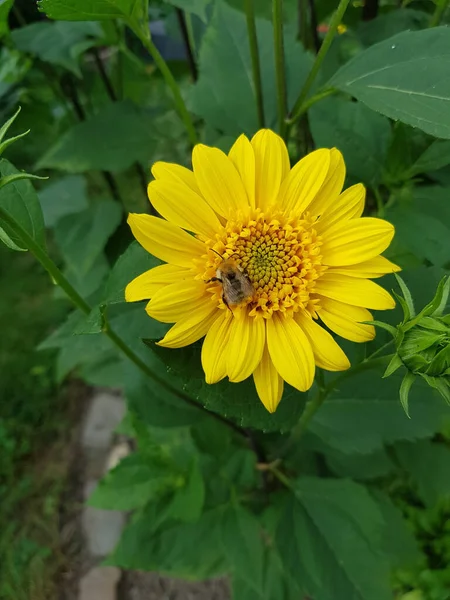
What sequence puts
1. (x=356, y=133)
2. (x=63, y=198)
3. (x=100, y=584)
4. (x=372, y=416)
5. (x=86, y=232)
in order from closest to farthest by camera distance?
(x=356, y=133)
(x=372, y=416)
(x=86, y=232)
(x=63, y=198)
(x=100, y=584)

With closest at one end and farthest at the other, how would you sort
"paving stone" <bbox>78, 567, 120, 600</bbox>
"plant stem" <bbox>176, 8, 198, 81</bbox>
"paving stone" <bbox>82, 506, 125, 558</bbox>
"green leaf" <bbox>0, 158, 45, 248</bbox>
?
"green leaf" <bbox>0, 158, 45, 248</bbox> < "plant stem" <bbox>176, 8, 198, 81</bbox> < "paving stone" <bbox>78, 567, 120, 600</bbox> < "paving stone" <bbox>82, 506, 125, 558</bbox>

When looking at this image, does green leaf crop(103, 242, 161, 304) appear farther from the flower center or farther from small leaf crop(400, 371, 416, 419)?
small leaf crop(400, 371, 416, 419)

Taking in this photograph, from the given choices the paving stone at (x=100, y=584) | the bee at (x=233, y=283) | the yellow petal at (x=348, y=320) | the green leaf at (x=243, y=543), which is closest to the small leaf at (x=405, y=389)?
the yellow petal at (x=348, y=320)

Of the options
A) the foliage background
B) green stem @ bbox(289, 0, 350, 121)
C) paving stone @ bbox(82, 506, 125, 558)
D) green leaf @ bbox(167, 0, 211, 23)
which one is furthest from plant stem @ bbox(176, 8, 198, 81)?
paving stone @ bbox(82, 506, 125, 558)

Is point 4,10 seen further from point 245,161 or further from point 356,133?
point 356,133

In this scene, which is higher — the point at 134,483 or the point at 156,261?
the point at 156,261

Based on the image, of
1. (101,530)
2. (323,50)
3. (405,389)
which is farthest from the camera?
(101,530)

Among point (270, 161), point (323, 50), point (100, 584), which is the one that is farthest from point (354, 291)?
point (100, 584)
